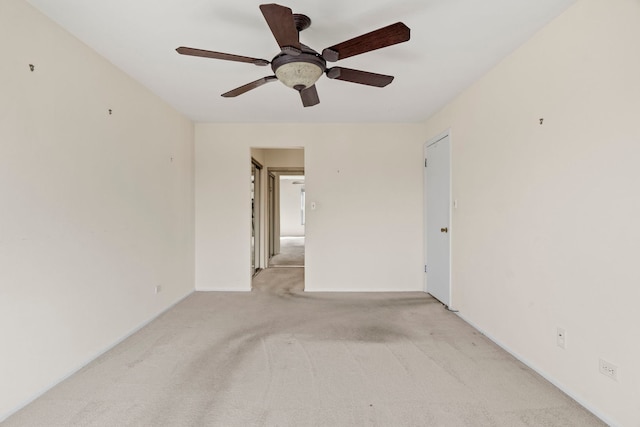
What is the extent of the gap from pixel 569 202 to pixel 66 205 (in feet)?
11.0

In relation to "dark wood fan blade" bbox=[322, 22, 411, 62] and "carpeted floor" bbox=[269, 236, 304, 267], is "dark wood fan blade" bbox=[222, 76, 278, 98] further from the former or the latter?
"carpeted floor" bbox=[269, 236, 304, 267]

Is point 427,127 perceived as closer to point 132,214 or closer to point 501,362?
point 501,362

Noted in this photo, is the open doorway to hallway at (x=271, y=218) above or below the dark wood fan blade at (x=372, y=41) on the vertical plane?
below

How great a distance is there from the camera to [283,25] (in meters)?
1.46

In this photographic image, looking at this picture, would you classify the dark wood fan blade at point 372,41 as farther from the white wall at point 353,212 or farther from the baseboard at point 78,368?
the baseboard at point 78,368

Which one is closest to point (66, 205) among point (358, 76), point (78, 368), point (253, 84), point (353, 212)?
point (78, 368)

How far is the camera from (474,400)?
180 cm

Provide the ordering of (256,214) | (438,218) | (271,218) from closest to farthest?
(438,218) < (256,214) < (271,218)

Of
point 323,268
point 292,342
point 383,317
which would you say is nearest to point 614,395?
point 383,317

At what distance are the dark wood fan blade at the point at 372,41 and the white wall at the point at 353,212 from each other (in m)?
2.51

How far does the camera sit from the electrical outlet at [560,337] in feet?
6.20

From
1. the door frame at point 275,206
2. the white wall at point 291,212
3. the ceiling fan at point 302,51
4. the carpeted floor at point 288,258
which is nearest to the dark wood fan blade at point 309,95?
the ceiling fan at point 302,51

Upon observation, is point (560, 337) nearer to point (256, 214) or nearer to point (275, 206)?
point (256, 214)

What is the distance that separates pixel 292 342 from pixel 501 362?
5.46 feet
